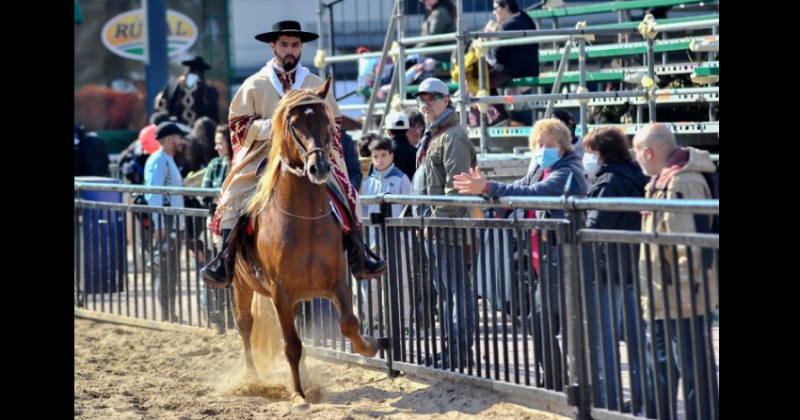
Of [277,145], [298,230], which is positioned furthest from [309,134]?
[298,230]

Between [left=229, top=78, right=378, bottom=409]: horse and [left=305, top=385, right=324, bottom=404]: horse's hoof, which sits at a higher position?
[left=229, top=78, right=378, bottom=409]: horse

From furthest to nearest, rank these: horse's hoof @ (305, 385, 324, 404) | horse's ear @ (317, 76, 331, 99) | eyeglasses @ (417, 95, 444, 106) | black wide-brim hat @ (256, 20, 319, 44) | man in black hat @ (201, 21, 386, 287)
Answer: eyeglasses @ (417, 95, 444, 106), black wide-brim hat @ (256, 20, 319, 44), man in black hat @ (201, 21, 386, 287), horse's hoof @ (305, 385, 324, 404), horse's ear @ (317, 76, 331, 99)

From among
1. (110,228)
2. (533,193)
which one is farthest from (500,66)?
(533,193)

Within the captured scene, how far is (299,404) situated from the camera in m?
7.41

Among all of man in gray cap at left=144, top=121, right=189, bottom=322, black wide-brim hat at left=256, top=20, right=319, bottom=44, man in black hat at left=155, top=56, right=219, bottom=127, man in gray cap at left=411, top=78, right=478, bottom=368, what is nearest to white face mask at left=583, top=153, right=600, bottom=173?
man in gray cap at left=411, top=78, right=478, bottom=368

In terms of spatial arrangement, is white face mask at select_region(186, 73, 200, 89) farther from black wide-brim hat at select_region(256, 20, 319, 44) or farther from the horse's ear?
the horse's ear

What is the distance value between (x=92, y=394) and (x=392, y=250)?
94.1 inches

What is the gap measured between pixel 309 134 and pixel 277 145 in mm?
555

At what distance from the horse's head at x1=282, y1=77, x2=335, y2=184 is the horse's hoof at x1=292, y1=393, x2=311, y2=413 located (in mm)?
1477

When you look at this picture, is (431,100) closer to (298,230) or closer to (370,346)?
(298,230)

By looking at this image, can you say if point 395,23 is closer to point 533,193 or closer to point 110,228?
point 110,228

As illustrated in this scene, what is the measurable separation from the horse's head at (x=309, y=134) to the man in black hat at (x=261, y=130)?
0.52 metres

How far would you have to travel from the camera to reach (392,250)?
27.1 feet

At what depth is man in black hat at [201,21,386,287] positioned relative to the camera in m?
8.05
